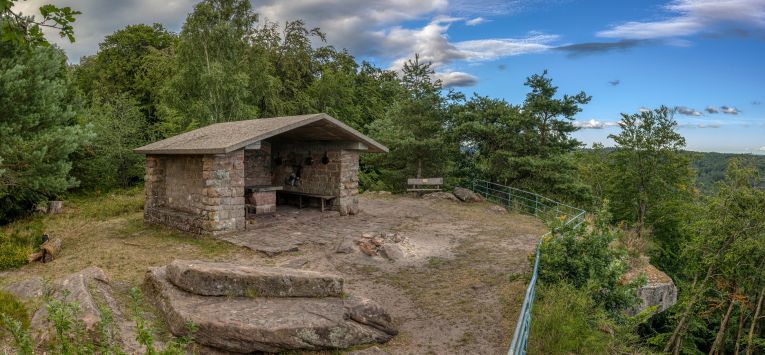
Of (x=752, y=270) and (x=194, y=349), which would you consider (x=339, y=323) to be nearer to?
(x=194, y=349)

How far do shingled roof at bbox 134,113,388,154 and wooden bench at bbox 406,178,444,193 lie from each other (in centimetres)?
544

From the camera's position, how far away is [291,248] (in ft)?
33.4

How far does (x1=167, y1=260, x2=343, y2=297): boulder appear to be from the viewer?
20.0 feet

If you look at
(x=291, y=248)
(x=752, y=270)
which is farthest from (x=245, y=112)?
(x=752, y=270)

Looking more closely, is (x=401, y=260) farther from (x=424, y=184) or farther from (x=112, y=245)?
(x=424, y=184)

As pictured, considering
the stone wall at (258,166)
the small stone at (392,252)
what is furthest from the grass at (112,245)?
the stone wall at (258,166)

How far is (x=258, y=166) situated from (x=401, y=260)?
8.37m

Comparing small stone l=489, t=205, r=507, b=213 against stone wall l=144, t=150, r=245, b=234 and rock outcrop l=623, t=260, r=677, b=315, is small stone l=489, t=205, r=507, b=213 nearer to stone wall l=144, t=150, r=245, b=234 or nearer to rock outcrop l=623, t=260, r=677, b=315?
rock outcrop l=623, t=260, r=677, b=315

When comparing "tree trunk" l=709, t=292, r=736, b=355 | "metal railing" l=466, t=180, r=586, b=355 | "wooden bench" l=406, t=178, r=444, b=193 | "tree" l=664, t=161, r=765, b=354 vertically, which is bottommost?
"tree trunk" l=709, t=292, r=736, b=355

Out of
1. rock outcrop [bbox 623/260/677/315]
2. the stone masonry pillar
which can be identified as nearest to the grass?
the stone masonry pillar

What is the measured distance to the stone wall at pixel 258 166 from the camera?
15.8 meters

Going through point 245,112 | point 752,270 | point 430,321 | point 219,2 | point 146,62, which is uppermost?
point 219,2

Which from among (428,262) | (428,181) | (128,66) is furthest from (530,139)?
(128,66)

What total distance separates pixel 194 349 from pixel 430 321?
3.04m
